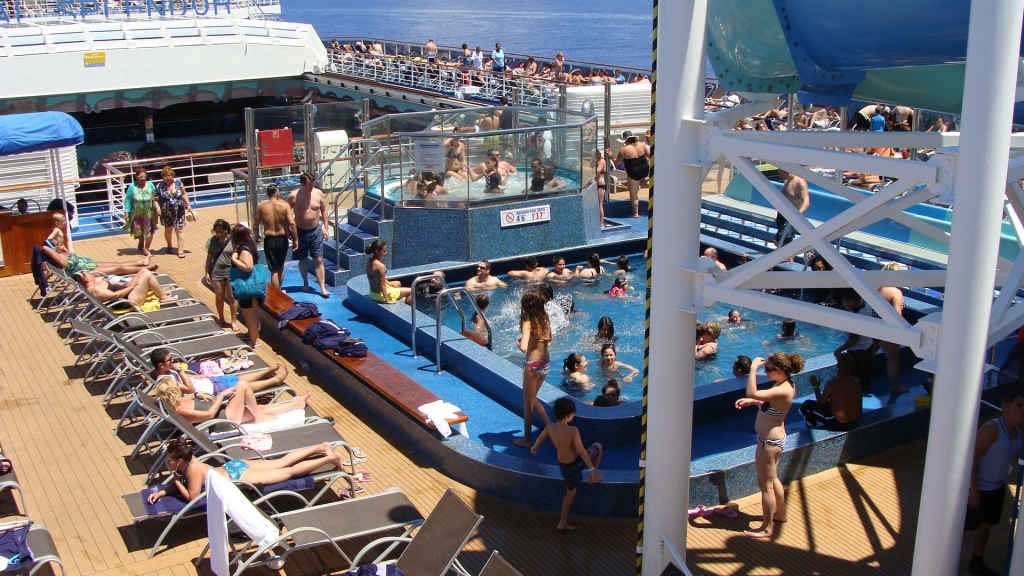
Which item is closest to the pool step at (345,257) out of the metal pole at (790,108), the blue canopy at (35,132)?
the blue canopy at (35,132)

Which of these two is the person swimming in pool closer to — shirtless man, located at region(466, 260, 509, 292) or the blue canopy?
shirtless man, located at region(466, 260, 509, 292)

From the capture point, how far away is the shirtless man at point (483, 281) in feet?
38.9

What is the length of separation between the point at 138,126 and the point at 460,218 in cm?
2447

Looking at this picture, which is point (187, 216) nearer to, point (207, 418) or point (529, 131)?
point (529, 131)

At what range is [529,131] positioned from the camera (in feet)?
42.6

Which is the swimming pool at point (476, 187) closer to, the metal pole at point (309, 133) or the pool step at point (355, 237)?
the pool step at point (355, 237)

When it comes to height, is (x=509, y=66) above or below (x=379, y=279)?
above

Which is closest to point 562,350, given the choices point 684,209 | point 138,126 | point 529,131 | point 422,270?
point 422,270

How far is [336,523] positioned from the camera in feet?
20.9

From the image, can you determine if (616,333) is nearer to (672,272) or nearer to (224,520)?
(672,272)

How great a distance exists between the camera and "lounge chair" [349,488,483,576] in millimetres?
5777

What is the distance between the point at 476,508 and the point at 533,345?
1.33 m

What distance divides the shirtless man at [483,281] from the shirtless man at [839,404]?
4936mm

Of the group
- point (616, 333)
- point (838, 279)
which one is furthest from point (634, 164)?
point (838, 279)
